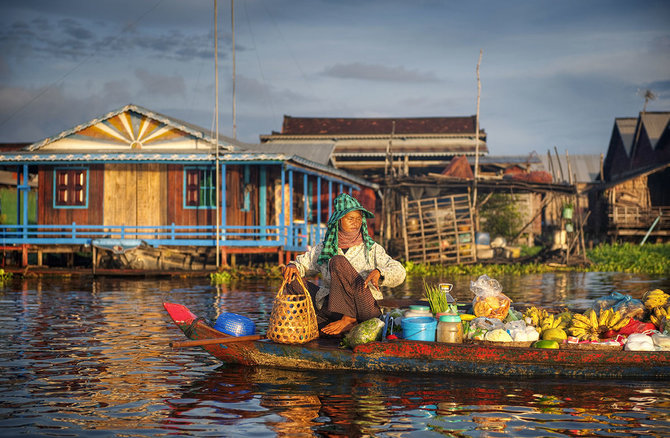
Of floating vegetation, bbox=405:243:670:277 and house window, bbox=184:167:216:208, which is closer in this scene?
floating vegetation, bbox=405:243:670:277

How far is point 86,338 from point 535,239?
93.6 ft

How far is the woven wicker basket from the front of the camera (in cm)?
703

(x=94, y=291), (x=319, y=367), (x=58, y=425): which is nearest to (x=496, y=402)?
(x=319, y=367)

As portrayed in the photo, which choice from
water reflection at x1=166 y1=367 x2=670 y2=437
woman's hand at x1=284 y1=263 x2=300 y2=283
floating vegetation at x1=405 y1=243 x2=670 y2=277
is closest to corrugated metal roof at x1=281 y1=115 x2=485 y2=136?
floating vegetation at x1=405 y1=243 x2=670 y2=277

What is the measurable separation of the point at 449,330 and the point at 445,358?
0.34 m

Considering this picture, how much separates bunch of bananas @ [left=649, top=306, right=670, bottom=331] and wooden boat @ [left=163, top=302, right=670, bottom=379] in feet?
2.52

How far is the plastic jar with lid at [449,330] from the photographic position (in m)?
6.91

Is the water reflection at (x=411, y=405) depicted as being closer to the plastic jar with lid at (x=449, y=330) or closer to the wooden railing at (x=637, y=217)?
the plastic jar with lid at (x=449, y=330)

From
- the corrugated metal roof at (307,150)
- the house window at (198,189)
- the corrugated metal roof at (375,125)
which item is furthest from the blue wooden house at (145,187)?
the corrugated metal roof at (375,125)

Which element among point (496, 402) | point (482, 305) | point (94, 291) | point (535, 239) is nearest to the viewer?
point (496, 402)

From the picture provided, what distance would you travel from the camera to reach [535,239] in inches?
1368

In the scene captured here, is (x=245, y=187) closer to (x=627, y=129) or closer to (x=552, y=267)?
(x=552, y=267)

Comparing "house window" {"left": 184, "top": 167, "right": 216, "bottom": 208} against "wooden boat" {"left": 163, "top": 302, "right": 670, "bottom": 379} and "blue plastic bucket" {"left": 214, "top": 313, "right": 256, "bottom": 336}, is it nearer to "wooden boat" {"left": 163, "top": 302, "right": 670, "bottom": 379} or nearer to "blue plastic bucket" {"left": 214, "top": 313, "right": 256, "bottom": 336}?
"blue plastic bucket" {"left": 214, "top": 313, "right": 256, "bottom": 336}

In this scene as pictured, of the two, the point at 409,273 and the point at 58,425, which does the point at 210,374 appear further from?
the point at 409,273
